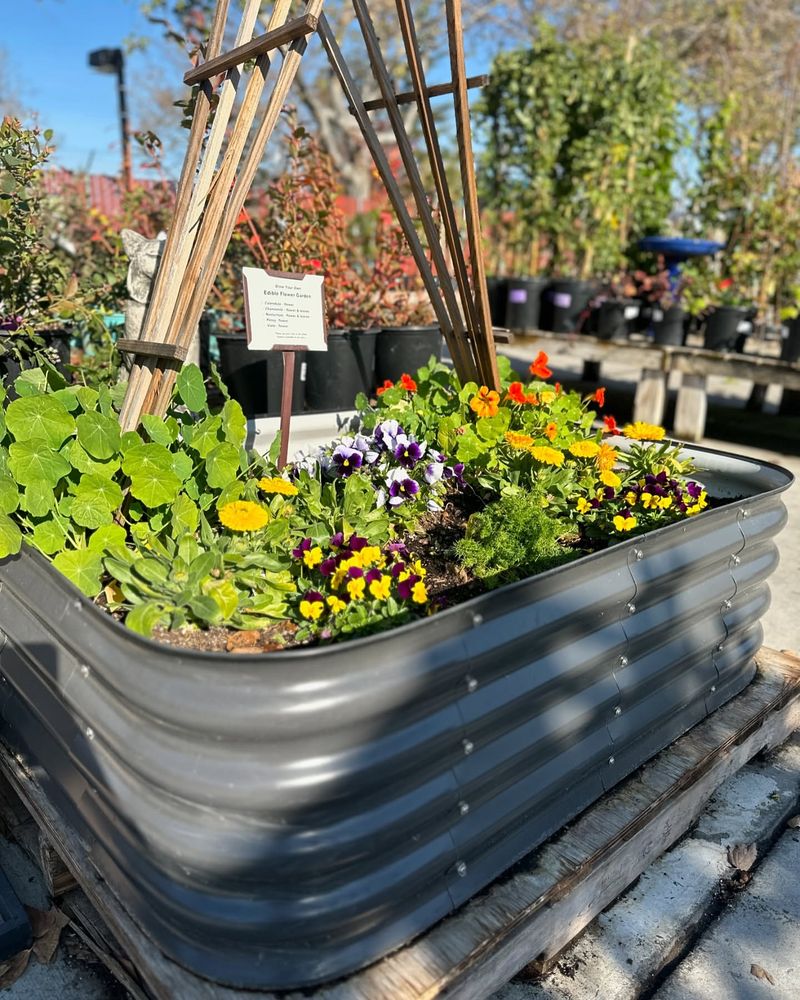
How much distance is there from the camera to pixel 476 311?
2.30 meters

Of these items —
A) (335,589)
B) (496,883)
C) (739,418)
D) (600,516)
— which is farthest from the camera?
(739,418)

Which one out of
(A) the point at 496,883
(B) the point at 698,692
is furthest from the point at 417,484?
(A) the point at 496,883

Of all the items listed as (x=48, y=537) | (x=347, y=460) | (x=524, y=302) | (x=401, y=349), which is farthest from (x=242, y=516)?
(x=524, y=302)

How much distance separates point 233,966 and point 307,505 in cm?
96

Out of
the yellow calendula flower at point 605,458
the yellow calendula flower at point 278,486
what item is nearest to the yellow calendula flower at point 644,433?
the yellow calendula flower at point 605,458

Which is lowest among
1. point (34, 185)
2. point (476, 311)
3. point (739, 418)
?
point (739, 418)

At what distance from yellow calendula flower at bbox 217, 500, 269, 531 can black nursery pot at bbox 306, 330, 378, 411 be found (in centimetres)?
204

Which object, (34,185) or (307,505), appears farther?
(34,185)

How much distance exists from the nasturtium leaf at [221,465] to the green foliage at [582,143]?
5400 mm

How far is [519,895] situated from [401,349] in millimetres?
2785

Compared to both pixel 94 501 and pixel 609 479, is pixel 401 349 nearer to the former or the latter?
pixel 609 479

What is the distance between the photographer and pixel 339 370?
3.57 metres

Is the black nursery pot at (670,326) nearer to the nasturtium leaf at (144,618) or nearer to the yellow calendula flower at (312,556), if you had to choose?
the yellow calendula flower at (312,556)

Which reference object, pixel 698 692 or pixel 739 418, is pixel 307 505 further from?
pixel 739 418
